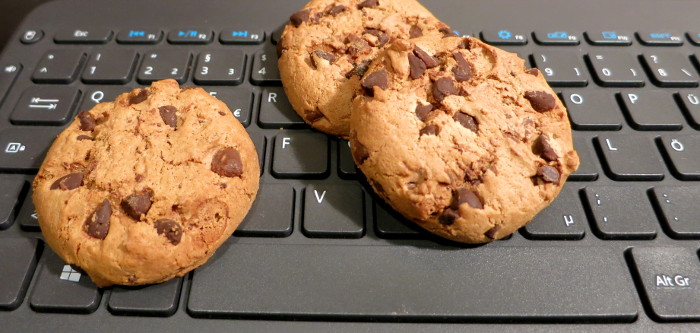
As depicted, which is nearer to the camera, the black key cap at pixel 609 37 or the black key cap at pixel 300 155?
the black key cap at pixel 300 155

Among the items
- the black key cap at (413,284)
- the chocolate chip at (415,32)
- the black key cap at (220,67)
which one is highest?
the chocolate chip at (415,32)

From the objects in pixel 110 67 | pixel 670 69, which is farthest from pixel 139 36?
pixel 670 69

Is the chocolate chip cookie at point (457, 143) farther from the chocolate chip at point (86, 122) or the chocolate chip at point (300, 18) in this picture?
the chocolate chip at point (86, 122)

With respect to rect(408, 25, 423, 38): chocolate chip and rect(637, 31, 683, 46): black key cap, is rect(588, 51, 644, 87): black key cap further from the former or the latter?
rect(408, 25, 423, 38): chocolate chip

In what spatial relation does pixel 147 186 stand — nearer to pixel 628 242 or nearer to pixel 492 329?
pixel 492 329

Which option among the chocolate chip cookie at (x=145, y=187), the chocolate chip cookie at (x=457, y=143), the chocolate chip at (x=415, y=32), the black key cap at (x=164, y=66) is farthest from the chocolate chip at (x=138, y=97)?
the chocolate chip at (x=415, y=32)

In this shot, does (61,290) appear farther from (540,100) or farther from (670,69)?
(670,69)
